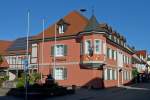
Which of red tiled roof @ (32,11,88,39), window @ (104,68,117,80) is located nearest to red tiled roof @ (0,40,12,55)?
red tiled roof @ (32,11,88,39)

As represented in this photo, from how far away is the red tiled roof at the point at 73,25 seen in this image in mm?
47422

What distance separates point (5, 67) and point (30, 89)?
91.9 feet

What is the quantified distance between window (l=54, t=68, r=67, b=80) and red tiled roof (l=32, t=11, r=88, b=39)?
4636 mm

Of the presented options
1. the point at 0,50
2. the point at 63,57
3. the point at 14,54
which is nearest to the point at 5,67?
the point at 14,54

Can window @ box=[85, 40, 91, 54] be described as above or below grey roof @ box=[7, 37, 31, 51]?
below

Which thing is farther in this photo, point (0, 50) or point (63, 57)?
point (0, 50)

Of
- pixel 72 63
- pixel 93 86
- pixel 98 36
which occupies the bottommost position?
pixel 93 86

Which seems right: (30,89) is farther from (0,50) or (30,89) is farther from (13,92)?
(0,50)

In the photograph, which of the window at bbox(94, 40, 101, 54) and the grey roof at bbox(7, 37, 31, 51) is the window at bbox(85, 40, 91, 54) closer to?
the window at bbox(94, 40, 101, 54)

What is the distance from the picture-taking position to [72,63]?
46312mm

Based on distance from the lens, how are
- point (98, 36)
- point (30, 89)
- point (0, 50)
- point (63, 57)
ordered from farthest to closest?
1. point (0, 50)
2. point (63, 57)
3. point (98, 36)
4. point (30, 89)

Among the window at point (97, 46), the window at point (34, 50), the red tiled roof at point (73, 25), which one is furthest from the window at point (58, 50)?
the window at point (97, 46)

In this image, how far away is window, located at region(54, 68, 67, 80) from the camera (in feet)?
154

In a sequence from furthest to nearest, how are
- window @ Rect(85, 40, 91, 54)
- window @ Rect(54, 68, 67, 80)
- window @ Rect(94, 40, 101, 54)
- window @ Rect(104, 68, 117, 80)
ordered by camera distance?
window @ Rect(104, 68, 117, 80) → window @ Rect(54, 68, 67, 80) → window @ Rect(85, 40, 91, 54) → window @ Rect(94, 40, 101, 54)
